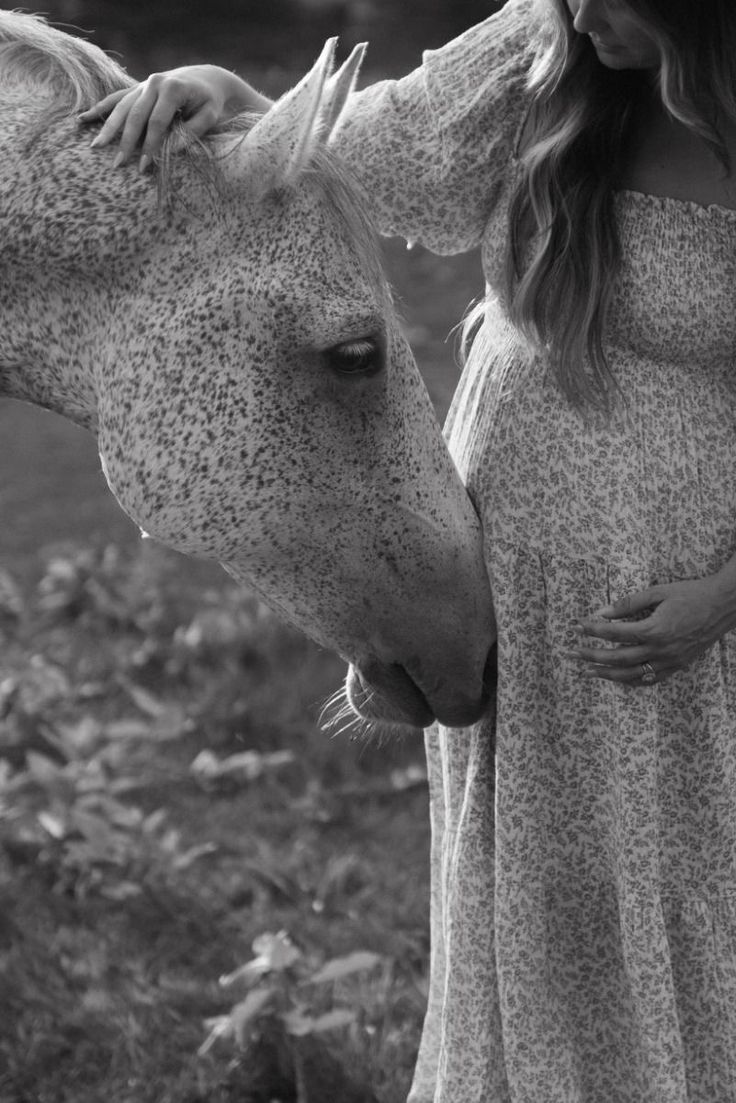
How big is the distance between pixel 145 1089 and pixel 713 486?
4.94 ft

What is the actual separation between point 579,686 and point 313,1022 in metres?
0.99

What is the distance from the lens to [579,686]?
70.7 inches

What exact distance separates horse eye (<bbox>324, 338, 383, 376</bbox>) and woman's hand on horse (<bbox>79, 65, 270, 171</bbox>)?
31 cm

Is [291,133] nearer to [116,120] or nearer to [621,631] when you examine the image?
[116,120]

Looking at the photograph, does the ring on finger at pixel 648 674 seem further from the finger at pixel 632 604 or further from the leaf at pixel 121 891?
the leaf at pixel 121 891

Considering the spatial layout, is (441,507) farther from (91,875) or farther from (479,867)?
(91,875)

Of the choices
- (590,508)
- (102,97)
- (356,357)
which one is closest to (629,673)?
(590,508)

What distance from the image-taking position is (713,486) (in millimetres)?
1753

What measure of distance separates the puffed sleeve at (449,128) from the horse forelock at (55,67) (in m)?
0.34

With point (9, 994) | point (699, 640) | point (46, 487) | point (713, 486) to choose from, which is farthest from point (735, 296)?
point (46, 487)

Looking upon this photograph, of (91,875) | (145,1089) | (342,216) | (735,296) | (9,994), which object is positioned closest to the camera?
(342,216)

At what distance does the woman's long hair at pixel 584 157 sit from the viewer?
167cm

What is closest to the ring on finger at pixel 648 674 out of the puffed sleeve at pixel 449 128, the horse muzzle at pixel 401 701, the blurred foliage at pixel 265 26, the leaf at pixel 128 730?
the horse muzzle at pixel 401 701

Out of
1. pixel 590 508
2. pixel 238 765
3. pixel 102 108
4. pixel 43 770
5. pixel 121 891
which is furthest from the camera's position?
pixel 238 765
